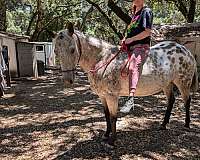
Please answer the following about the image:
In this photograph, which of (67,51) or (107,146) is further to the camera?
(107,146)

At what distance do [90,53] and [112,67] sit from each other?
0.42 m

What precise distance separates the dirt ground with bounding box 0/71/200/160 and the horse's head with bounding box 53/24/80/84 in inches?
50.6

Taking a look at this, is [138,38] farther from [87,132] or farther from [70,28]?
[87,132]

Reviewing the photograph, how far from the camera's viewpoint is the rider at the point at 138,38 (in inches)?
213

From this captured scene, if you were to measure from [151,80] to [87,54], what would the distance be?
123 centimetres

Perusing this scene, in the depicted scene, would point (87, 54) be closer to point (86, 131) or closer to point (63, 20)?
point (86, 131)

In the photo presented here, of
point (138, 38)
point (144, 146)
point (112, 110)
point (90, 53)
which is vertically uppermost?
point (138, 38)

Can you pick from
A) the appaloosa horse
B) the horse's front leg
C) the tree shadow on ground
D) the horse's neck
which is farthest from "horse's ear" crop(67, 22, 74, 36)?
the tree shadow on ground

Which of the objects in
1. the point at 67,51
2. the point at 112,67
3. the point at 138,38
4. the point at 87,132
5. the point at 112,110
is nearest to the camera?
the point at 67,51

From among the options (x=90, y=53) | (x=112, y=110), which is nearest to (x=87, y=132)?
(x=112, y=110)

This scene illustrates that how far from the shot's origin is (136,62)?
548cm

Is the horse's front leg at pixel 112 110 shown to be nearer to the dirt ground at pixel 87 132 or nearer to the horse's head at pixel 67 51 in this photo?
the dirt ground at pixel 87 132

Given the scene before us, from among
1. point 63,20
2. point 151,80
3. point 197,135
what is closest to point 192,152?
point 197,135

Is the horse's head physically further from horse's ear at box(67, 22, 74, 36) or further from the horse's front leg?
the horse's front leg
